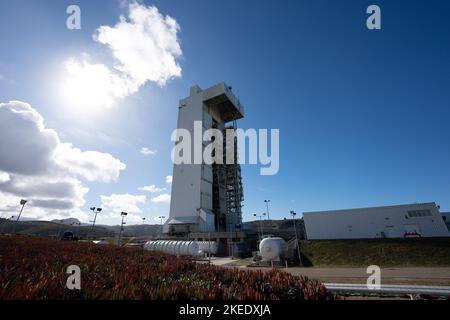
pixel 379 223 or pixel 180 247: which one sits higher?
pixel 379 223

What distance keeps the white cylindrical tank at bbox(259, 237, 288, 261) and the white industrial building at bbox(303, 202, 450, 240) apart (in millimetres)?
17753

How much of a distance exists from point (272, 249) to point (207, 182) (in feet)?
94.1

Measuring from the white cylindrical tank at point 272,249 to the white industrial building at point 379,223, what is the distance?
17.8 metres

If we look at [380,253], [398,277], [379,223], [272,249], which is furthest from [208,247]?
[379,223]

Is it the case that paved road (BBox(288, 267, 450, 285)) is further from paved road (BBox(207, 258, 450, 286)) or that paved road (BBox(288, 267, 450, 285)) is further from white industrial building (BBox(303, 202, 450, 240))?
white industrial building (BBox(303, 202, 450, 240))

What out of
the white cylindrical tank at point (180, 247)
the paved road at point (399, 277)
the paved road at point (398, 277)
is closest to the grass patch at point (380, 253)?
the paved road at point (398, 277)

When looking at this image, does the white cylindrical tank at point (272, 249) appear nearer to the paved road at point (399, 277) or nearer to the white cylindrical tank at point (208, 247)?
the paved road at point (399, 277)

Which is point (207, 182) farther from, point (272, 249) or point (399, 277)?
point (399, 277)

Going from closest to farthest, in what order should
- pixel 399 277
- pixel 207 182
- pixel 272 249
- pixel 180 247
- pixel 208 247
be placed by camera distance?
pixel 399 277 → pixel 272 249 → pixel 180 247 → pixel 208 247 → pixel 207 182

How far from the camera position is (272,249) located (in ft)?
91.1

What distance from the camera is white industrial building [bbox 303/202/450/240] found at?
37812 mm
